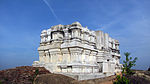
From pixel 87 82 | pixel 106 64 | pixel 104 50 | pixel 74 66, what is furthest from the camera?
pixel 104 50

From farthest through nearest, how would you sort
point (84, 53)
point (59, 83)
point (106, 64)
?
1. point (106, 64)
2. point (84, 53)
3. point (59, 83)

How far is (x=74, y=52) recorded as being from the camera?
12945 millimetres

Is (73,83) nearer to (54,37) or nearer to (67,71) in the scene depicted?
(67,71)

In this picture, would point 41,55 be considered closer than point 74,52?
No

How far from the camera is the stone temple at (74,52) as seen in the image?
12.7m

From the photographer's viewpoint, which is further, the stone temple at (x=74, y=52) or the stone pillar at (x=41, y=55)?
the stone pillar at (x=41, y=55)

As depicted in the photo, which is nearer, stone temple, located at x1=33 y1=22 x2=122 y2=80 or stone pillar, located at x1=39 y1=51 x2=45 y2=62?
stone temple, located at x1=33 y1=22 x2=122 y2=80

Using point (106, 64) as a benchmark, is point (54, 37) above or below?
above

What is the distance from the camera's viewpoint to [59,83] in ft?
31.2

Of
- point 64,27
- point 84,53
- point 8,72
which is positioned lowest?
point 8,72

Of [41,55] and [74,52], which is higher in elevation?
[74,52]

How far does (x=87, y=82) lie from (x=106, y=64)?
17.5 ft

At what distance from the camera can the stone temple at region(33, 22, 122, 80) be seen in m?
12.7

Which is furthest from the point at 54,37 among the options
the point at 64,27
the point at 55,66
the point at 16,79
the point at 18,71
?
the point at 16,79
